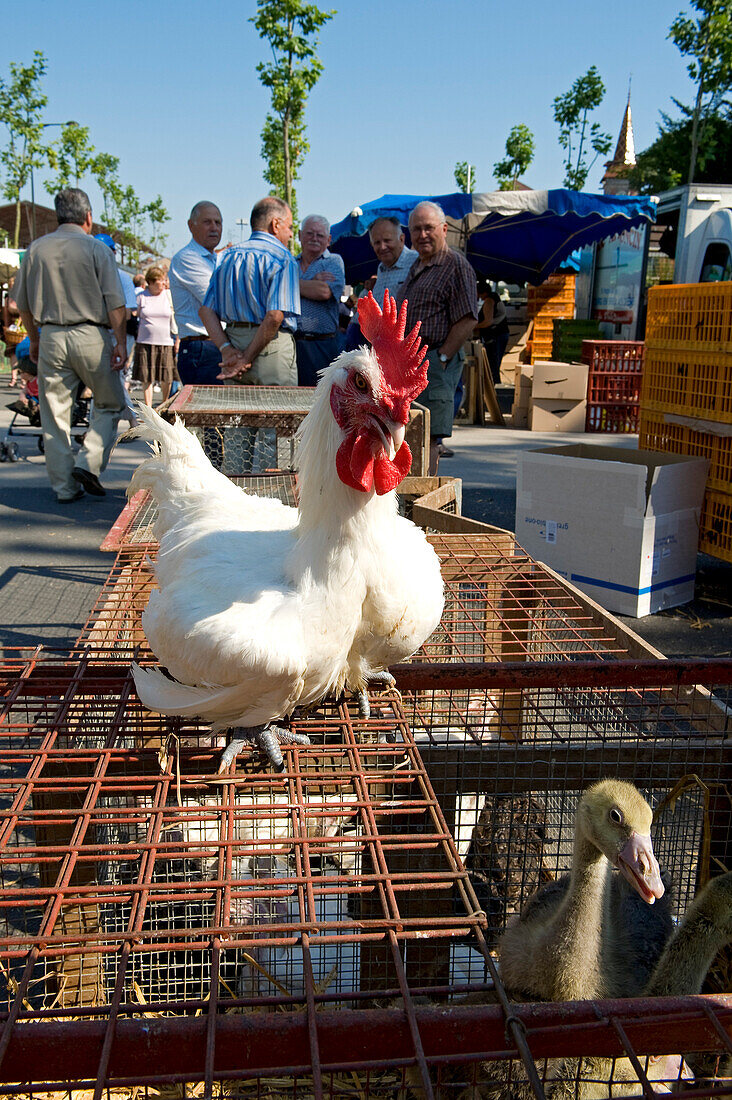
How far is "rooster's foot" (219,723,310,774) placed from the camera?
1.92 metres

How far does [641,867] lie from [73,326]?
6.84 m

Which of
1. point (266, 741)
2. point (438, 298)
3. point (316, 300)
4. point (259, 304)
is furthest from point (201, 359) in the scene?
point (266, 741)

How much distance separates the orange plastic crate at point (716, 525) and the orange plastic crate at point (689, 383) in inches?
21.9

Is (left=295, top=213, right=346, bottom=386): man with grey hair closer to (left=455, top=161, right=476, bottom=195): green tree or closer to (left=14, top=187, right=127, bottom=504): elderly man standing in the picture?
(left=14, top=187, right=127, bottom=504): elderly man standing

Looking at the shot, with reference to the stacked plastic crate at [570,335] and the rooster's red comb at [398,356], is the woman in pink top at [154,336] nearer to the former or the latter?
the stacked plastic crate at [570,335]

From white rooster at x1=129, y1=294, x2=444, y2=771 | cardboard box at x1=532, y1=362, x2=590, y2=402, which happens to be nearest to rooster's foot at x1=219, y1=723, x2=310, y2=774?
white rooster at x1=129, y1=294, x2=444, y2=771

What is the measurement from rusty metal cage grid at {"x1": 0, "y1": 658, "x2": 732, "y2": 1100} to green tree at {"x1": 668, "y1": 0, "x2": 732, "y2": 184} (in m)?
22.9

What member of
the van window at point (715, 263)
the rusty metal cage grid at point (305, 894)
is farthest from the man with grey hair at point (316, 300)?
the van window at point (715, 263)

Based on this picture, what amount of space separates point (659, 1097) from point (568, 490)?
494cm

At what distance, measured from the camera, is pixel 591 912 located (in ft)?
7.20

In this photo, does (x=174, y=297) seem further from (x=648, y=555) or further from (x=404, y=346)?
(x=404, y=346)

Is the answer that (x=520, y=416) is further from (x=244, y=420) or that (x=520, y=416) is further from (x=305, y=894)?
(x=305, y=894)

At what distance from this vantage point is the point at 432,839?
152cm

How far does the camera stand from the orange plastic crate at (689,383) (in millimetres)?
5539
